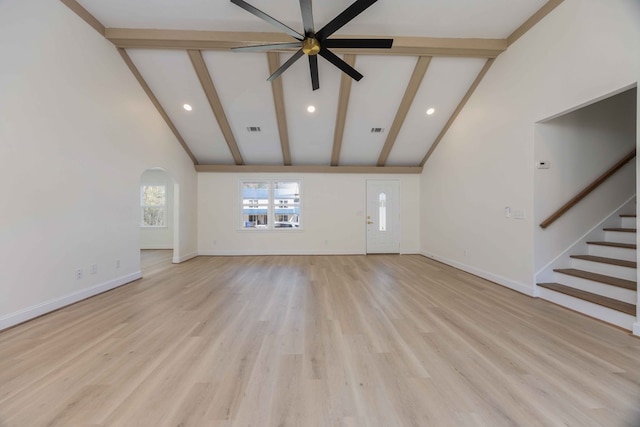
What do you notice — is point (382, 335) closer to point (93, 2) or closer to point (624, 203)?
point (624, 203)

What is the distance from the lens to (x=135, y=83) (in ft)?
13.5

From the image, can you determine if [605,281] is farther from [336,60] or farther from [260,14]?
[260,14]

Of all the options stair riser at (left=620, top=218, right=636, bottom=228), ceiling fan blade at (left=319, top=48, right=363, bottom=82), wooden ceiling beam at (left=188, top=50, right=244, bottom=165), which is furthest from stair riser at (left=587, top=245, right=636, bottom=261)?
wooden ceiling beam at (left=188, top=50, right=244, bottom=165)

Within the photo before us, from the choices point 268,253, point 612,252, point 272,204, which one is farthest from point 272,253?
point 612,252

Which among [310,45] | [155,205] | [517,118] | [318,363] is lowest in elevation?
[318,363]

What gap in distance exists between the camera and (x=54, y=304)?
9.23 ft

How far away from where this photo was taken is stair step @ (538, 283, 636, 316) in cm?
238

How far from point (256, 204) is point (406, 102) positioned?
14.9 ft

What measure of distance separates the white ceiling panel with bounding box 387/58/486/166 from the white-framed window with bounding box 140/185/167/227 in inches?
290

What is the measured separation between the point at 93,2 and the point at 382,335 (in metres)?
5.32

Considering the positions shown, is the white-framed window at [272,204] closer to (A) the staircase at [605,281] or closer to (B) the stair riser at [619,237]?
(A) the staircase at [605,281]

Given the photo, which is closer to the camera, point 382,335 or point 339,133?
point 382,335

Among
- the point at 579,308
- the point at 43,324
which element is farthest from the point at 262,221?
the point at 579,308

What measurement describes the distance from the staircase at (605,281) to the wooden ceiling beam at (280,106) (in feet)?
16.7
